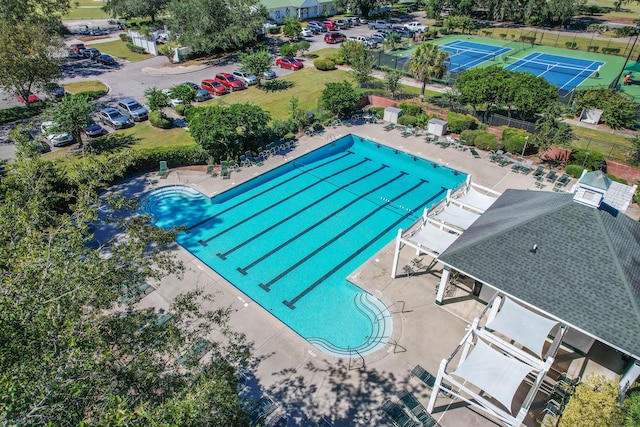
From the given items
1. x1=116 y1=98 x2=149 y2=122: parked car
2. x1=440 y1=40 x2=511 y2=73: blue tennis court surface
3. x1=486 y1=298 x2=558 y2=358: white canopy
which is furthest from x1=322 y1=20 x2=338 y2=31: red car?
x1=486 y1=298 x2=558 y2=358: white canopy

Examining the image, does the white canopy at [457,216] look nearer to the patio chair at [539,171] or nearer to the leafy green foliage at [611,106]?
the patio chair at [539,171]

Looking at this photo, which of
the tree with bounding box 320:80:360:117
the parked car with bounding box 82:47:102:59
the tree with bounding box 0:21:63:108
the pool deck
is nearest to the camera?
the pool deck

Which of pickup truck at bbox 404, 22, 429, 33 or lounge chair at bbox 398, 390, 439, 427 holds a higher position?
pickup truck at bbox 404, 22, 429, 33

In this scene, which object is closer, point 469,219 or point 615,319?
point 615,319

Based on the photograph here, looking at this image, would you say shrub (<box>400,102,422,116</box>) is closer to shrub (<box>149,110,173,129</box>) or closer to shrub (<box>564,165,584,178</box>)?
shrub (<box>564,165,584,178</box>)

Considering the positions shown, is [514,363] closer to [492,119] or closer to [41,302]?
[41,302]

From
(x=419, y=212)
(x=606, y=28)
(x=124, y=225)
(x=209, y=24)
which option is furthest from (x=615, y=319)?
(x=606, y=28)

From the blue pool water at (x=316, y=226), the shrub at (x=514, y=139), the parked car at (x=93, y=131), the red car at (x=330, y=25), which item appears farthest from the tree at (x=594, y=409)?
the red car at (x=330, y=25)

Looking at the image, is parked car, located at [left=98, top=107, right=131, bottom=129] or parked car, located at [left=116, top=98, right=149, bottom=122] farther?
parked car, located at [left=116, top=98, right=149, bottom=122]
